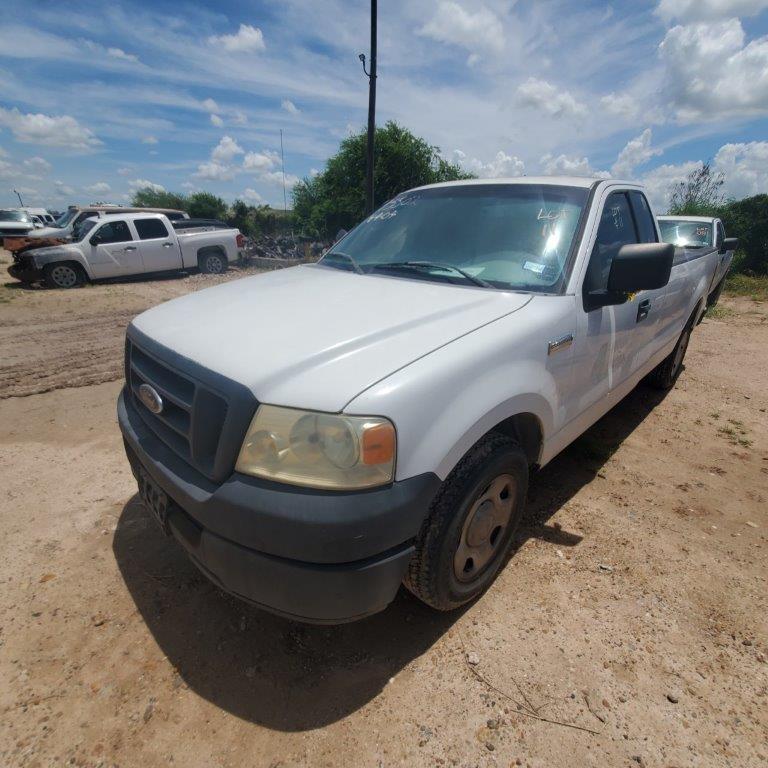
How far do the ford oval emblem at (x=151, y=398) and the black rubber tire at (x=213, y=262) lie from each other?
12.6m

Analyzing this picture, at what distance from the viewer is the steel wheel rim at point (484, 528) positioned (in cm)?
187

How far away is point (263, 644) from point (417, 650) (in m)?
0.66

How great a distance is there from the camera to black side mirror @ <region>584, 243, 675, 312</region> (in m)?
2.03

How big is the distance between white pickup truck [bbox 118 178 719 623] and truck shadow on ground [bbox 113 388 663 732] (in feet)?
1.03

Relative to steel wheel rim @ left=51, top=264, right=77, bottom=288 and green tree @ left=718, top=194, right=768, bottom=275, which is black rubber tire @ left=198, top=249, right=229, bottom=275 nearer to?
steel wheel rim @ left=51, top=264, right=77, bottom=288

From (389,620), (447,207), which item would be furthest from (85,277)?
(389,620)

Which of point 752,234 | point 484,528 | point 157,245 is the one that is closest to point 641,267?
point 484,528

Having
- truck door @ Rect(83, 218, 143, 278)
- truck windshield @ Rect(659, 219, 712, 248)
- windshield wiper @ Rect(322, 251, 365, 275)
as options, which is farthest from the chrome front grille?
truck door @ Rect(83, 218, 143, 278)

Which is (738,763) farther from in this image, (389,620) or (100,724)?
(100,724)

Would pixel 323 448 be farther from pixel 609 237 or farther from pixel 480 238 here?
pixel 609 237

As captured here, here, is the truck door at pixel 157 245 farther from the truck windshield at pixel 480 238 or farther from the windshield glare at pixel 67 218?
the truck windshield at pixel 480 238

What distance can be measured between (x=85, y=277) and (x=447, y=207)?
11.5 metres

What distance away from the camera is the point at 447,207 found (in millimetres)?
2801

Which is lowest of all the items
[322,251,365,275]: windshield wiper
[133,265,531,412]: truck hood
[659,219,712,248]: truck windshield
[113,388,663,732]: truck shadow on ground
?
[113,388,663,732]: truck shadow on ground
